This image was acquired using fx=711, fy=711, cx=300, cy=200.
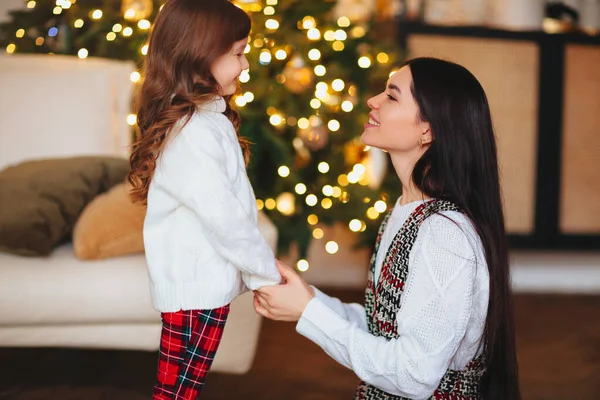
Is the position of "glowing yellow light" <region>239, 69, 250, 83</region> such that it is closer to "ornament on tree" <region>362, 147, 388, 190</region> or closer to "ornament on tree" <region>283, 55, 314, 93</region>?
"ornament on tree" <region>283, 55, 314, 93</region>

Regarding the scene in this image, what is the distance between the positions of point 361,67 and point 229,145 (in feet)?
5.22

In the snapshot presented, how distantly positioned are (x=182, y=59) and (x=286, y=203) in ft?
5.72

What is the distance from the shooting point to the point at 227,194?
1.27 metres

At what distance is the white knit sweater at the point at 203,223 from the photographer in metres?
1.27

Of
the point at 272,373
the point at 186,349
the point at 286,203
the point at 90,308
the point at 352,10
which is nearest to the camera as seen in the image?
the point at 186,349

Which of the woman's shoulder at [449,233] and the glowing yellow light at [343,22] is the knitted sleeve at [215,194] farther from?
the glowing yellow light at [343,22]

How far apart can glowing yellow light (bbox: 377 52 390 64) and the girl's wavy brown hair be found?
1590 mm

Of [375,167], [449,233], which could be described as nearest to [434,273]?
[449,233]

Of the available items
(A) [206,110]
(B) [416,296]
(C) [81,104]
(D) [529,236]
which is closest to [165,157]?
(A) [206,110]

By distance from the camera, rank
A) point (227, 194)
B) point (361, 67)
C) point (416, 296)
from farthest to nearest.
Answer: point (361, 67) → point (227, 194) → point (416, 296)

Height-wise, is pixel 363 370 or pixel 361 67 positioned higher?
pixel 361 67

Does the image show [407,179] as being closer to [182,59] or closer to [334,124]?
[182,59]

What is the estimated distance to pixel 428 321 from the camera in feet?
3.80

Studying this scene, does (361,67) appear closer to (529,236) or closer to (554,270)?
(529,236)
